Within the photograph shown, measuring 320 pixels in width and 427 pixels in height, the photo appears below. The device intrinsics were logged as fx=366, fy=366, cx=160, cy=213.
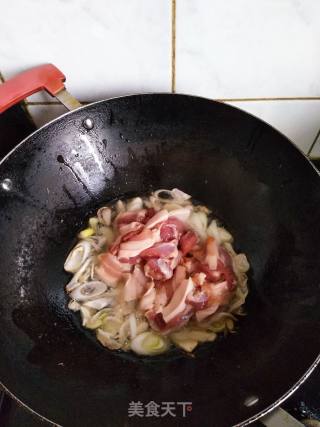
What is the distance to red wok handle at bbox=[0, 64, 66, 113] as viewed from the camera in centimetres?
91

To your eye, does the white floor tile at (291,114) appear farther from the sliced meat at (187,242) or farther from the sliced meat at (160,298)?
the sliced meat at (160,298)

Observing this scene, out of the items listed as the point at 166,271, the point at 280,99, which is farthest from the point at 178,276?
the point at 280,99

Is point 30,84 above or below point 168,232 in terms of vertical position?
above

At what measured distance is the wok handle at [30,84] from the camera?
0.91m

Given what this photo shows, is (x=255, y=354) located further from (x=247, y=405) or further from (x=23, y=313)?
(x=23, y=313)

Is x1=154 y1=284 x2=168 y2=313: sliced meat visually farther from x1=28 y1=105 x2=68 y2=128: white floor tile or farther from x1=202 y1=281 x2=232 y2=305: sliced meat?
x1=28 y1=105 x2=68 y2=128: white floor tile

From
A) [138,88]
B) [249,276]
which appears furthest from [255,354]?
[138,88]

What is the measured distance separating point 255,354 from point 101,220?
567 mm

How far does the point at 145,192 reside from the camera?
3.76ft

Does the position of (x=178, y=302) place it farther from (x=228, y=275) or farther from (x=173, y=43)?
(x=173, y=43)

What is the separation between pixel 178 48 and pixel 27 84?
389 mm

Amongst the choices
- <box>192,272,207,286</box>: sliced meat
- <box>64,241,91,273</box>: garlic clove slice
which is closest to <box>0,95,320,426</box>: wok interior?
<box>64,241,91,273</box>: garlic clove slice

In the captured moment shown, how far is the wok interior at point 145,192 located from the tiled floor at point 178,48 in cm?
8

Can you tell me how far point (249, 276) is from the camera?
100 cm
